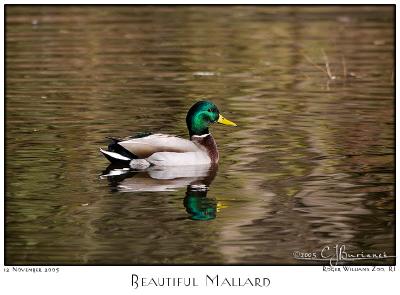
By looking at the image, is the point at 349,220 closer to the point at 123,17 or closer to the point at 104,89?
the point at 104,89

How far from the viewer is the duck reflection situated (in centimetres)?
946

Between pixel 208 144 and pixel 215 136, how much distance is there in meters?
1.33

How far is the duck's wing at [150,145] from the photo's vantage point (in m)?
11.0

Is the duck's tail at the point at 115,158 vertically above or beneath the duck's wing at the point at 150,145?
beneath

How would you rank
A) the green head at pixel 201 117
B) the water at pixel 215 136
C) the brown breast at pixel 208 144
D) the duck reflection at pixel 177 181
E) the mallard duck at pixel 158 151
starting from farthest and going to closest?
the green head at pixel 201 117, the brown breast at pixel 208 144, the mallard duck at pixel 158 151, the duck reflection at pixel 177 181, the water at pixel 215 136

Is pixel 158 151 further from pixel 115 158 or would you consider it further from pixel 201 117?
pixel 201 117

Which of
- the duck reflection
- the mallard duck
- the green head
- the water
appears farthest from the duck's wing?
the green head

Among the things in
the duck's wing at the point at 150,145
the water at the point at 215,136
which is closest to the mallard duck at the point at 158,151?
the duck's wing at the point at 150,145

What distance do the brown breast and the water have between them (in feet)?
0.57

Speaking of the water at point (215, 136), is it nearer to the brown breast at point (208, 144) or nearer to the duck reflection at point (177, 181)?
the duck reflection at point (177, 181)

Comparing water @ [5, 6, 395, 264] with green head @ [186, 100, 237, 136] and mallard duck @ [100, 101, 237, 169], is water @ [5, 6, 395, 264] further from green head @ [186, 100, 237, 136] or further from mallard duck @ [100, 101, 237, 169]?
green head @ [186, 100, 237, 136]

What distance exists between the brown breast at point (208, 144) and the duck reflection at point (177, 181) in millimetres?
140

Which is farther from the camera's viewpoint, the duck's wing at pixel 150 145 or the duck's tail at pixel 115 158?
the duck's wing at pixel 150 145

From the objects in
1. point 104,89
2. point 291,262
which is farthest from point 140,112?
point 291,262
